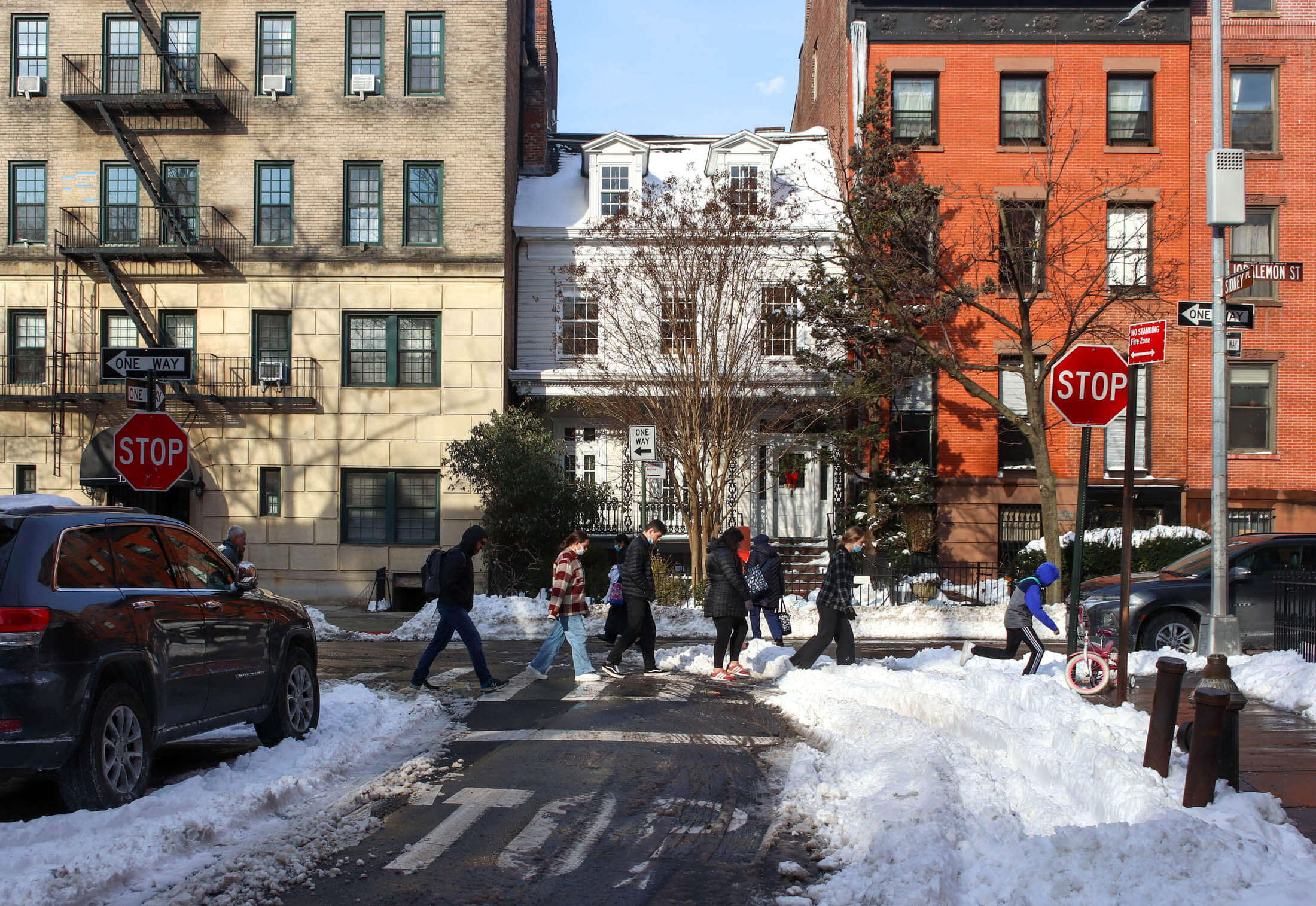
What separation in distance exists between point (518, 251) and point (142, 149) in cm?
887

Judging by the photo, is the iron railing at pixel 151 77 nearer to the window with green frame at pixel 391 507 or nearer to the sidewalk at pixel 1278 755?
the window with green frame at pixel 391 507

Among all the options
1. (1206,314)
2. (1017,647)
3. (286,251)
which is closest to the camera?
(1017,647)

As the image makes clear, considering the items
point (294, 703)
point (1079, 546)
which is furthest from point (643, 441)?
point (294, 703)

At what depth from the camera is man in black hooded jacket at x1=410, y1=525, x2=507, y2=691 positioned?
Answer: 1205 centimetres

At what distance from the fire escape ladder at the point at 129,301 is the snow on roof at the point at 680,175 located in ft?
28.8

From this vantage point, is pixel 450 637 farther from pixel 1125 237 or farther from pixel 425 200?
pixel 1125 237

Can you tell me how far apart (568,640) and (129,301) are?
17.6 metres

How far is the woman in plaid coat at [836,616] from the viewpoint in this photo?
1255 cm

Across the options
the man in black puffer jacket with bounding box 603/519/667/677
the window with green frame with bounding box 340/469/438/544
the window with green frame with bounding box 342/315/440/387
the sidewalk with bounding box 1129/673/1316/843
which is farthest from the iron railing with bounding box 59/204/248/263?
the sidewalk with bounding box 1129/673/1316/843

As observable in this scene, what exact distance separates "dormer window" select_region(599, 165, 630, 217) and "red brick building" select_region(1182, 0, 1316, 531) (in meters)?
13.4

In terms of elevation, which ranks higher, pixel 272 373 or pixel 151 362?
pixel 272 373

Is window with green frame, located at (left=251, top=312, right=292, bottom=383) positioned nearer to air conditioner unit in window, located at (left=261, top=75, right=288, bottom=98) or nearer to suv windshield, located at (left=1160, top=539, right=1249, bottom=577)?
air conditioner unit in window, located at (left=261, top=75, right=288, bottom=98)

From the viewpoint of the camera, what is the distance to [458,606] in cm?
1209

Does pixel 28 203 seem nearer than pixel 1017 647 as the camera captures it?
No
